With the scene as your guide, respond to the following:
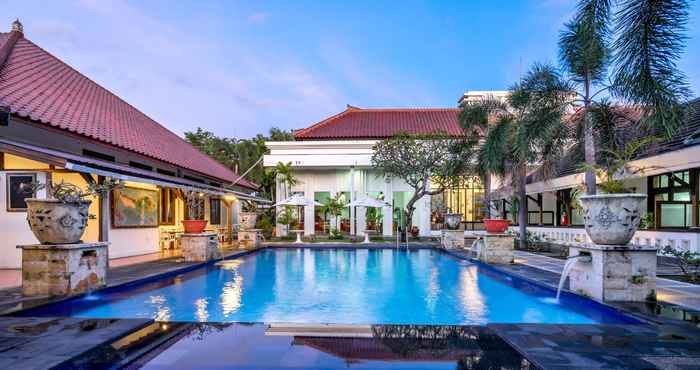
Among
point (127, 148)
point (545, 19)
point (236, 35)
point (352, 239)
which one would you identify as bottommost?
point (352, 239)

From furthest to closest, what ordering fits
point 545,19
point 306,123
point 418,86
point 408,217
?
1. point 306,123
2. point 418,86
3. point 408,217
4. point 545,19

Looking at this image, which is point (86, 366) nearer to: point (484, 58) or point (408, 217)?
point (408, 217)

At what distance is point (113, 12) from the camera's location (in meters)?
16.1

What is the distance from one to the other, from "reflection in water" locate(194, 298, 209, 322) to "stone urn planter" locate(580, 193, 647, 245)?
5.74 meters

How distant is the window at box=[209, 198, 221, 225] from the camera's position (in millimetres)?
20172

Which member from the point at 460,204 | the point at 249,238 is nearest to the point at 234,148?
the point at 249,238

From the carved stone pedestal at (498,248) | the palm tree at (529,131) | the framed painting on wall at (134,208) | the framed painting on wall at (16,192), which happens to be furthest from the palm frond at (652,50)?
→ the framed painting on wall at (134,208)

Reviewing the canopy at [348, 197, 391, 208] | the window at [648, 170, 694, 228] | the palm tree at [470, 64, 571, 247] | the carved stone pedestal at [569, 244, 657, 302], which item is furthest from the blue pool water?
the canopy at [348, 197, 391, 208]

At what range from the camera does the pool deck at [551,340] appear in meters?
3.32

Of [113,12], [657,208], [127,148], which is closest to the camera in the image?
[127,148]

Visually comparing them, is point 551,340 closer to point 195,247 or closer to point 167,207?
point 195,247

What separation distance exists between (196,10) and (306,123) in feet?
107

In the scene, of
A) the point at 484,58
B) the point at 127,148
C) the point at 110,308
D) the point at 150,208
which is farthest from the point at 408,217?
the point at 484,58

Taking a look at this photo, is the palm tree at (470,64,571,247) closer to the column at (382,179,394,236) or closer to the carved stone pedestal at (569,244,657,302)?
the carved stone pedestal at (569,244,657,302)
